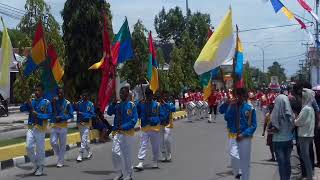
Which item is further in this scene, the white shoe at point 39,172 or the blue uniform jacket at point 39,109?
the blue uniform jacket at point 39,109

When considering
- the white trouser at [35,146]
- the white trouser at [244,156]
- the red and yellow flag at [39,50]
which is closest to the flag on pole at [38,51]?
the red and yellow flag at [39,50]

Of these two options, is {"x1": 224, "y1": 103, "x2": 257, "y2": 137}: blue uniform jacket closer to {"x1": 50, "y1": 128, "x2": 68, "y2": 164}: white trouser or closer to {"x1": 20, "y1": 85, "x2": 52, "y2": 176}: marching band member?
{"x1": 20, "y1": 85, "x2": 52, "y2": 176}: marching band member

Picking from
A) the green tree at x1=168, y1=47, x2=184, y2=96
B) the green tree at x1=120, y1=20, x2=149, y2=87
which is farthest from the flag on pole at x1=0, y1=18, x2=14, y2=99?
the green tree at x1=168, y1=47, x2=184, y2=96

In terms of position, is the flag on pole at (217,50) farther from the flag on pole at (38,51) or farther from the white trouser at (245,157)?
the flag on pole at (38,51)

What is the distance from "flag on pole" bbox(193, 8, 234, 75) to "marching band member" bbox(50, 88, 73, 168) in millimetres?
4207

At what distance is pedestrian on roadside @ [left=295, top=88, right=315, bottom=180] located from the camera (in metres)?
10.1

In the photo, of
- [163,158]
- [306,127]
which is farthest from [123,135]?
[163,158]

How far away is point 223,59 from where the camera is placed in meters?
11.2

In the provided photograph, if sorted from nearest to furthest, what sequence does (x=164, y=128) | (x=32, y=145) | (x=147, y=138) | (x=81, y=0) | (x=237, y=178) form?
(x=237, y=178) → (x=32, y=145) → (x=147, y=138) → (x=164, y=128) → (x=81, y=0)

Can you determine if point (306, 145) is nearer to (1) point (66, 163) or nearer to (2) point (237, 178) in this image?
(2) point (237, 178)

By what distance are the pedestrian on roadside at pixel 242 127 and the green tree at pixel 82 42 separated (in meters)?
14.5

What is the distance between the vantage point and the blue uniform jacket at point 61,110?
542 inches

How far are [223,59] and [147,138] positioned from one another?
3.23 metres

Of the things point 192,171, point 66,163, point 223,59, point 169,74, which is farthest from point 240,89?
point 169,74
